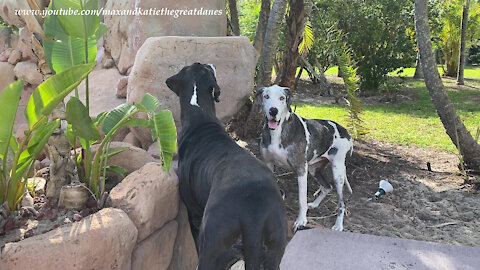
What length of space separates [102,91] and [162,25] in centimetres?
138

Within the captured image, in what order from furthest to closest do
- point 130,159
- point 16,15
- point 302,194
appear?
point 16,15
point 302,194
point 130,159

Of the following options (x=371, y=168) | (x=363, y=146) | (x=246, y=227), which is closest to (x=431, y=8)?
(x=363, y=146)

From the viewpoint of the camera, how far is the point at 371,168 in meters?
6.57

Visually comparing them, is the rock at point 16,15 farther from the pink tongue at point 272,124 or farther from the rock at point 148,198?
the rock at point 148,198

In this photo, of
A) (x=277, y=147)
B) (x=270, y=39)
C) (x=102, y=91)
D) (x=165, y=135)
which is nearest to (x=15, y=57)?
(x=102, y=91)

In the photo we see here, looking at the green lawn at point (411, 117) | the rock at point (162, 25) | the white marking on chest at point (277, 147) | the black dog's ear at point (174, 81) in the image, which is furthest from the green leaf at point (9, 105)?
the green lawn at point (411, 117)

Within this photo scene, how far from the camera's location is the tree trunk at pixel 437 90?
588 centimetres

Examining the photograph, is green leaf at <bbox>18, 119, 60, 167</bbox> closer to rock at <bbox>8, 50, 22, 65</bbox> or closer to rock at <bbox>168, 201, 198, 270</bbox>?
rock at <bbox>168, 201, 198, 270</bbox>

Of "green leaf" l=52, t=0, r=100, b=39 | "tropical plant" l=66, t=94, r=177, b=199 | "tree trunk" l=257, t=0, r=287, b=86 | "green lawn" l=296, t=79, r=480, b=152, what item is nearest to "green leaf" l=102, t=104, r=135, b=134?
"tropical plant" l=66, t=94, r=177, b=199

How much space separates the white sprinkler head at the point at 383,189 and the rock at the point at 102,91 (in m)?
3.64

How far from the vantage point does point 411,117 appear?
1078 cm

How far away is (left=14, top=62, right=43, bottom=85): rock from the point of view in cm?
736

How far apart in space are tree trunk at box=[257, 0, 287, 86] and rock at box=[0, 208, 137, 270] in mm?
3923

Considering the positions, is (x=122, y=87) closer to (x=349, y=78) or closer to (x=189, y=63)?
(x=189, y=63)
